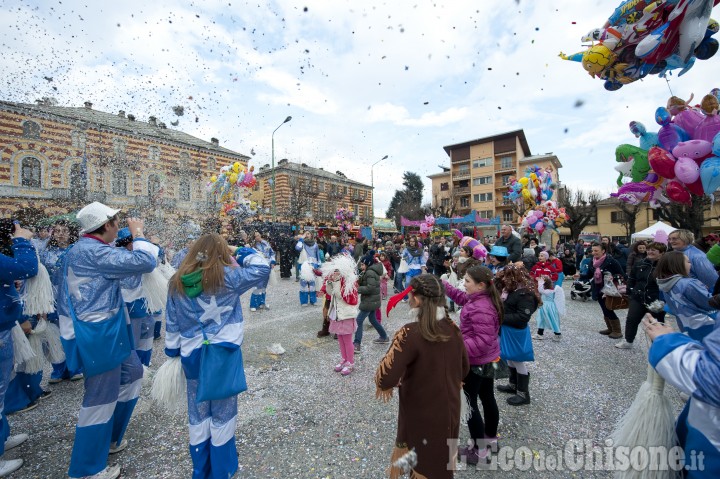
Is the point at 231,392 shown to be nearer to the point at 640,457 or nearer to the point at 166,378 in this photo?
the point at 166,378

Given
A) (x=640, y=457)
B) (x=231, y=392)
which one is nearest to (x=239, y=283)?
(x=231, y=392)

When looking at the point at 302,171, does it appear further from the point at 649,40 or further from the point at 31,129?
the point at 649,40

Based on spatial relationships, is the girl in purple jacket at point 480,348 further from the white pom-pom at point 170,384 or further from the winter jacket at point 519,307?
the white pom-pom at point 170,384

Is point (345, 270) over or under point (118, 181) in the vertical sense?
under

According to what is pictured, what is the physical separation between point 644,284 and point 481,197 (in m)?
47.8

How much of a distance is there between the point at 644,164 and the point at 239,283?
18.3 feet

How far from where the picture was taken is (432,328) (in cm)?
197

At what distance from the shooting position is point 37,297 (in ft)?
11.4

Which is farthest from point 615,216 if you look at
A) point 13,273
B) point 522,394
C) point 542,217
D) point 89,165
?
point 89,165

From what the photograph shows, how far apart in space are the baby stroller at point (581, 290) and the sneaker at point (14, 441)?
12.4 meters

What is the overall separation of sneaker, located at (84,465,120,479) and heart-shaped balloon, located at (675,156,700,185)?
22.1 feet

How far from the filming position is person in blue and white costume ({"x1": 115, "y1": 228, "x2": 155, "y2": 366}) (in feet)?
11.4

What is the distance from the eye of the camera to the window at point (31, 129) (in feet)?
54.8

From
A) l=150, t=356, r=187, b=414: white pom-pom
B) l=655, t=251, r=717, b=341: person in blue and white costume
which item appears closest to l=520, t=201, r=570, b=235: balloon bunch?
l=655, t=251, r=717, b=341: person in blue and white costume
